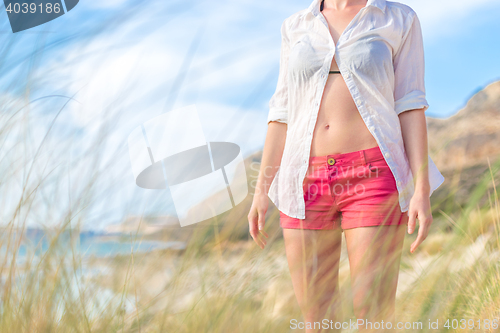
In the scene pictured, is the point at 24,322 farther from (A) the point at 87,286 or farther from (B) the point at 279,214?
A: (B) the point at 279,214

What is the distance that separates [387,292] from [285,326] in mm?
347

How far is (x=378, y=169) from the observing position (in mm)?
1141

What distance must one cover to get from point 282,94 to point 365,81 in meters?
0.34

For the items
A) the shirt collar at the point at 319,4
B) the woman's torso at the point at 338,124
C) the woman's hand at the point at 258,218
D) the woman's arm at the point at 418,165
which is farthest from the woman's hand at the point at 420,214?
the shirt collar at the point at 319,4

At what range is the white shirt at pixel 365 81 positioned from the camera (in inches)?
46.8

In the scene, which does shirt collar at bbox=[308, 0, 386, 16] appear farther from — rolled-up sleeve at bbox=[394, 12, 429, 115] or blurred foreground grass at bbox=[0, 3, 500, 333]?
blurred foreground grass at bbox=[0, 3, 500, 333]

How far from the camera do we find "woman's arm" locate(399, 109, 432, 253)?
3.53 ft

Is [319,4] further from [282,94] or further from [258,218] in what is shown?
[258,218]

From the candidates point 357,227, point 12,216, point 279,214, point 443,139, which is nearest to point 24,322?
point 12,216

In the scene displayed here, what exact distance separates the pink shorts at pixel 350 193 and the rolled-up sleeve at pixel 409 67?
0.24 m

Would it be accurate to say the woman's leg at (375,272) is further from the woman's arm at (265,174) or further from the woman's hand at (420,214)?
the woman's arm at (265,174)

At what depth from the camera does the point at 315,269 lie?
3.92 ft

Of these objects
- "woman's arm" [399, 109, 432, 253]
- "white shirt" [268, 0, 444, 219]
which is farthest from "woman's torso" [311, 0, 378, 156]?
"woman's arm" [399, 109, 432, 253]

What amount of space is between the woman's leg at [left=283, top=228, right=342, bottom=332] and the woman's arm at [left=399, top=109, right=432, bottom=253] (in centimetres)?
25
